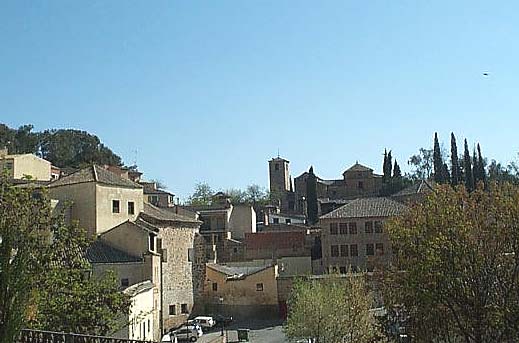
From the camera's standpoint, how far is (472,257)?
73.8 feet

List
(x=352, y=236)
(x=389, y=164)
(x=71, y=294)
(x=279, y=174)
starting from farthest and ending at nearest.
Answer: (x=279, y=174), (x=389, y=164), (x=352, y=236), (x=71, y=294)

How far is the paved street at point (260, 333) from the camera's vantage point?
4771 cm

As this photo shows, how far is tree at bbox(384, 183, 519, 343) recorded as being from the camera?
22.3 m

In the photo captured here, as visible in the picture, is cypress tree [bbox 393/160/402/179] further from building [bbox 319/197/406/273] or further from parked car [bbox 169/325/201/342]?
parked car [bbox 169/325/201/342]

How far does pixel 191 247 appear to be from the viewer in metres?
55.2

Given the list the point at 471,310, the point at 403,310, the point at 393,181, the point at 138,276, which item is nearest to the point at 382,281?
the point at 403,310

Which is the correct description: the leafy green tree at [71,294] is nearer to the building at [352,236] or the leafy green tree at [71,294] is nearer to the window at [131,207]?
the window at [131,207]

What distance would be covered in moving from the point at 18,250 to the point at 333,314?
24.7 meters

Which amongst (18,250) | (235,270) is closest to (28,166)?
(235,270)

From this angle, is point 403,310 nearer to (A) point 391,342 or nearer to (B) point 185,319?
(A) point 391,342

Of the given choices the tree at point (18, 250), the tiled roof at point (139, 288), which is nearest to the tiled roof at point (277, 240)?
the tiled roof at point (139, 288)

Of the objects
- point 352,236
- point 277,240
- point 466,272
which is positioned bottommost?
point 466,272

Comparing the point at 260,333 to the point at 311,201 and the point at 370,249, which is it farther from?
the point at 311,201

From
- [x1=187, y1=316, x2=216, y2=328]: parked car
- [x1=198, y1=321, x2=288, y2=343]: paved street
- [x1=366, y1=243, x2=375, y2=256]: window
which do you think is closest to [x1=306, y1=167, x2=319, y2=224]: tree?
[x1=366, y1=243, x2=375, y2=256]: window
